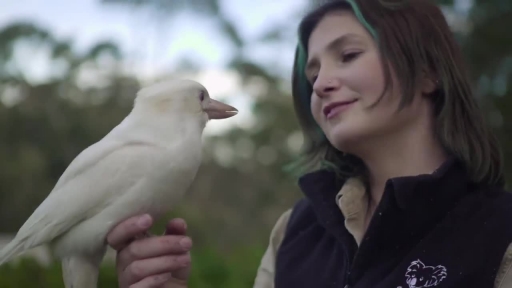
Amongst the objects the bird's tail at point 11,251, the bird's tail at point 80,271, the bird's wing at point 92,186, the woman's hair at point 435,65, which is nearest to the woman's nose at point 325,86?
the woman's hair at point 435,65

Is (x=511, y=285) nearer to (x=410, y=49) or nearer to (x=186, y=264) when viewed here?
(x=410, y=49)

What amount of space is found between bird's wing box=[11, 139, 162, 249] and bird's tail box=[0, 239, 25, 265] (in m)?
0.01

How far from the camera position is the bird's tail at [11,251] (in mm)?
1560

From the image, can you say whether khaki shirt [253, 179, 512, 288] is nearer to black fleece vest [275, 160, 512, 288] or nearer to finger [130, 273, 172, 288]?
black fleece vest [275, 160, 512, 288]

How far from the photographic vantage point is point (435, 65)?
1763 millimetres

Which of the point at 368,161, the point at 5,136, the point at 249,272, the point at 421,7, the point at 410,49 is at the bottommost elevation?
the point at 249,272

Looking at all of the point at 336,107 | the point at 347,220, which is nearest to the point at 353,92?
the point at 336,107

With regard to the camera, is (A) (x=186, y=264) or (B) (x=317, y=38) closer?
(A) (x=186, y=264)

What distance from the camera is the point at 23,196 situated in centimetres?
670

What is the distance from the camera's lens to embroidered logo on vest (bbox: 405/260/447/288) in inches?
58.9

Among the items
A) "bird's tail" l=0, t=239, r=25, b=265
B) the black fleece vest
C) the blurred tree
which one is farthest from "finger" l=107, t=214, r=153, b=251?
the blurred tree

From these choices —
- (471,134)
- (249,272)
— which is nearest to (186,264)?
(471,134)

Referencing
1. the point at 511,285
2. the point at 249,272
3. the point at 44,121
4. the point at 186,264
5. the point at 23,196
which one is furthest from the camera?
the point at 44,121

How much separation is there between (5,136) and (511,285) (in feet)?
25.9
